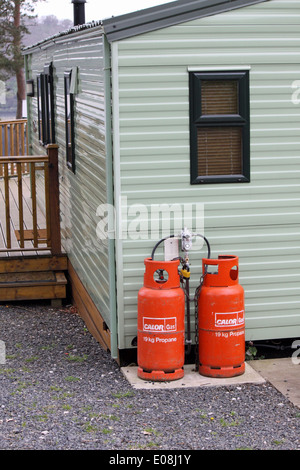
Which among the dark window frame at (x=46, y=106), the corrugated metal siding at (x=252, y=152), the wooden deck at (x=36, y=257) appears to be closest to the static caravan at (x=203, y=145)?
the corrugated metal siding at (x=252, y=152)

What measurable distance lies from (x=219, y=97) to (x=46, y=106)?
17.8 ft

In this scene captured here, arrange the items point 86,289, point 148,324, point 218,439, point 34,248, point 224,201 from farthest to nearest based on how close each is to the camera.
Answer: point 34,248 < point 86,289 < point 224,201 < point 148,324 < point 218,439

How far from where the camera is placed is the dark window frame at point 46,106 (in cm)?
1048

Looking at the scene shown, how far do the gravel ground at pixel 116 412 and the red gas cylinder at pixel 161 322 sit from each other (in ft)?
0.78

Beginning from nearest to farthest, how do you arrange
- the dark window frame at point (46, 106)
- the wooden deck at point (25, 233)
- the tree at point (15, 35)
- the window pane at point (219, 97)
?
1. the window pane at point (219, 97)
2. the wooden deck at point (25, 233)
3. the dark window frame at point (46, 106)
4. the tree at point (15, 35)

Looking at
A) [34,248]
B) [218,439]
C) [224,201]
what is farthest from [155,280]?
[34,248]

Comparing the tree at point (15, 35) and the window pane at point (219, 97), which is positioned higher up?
the tree at point (15, 35)

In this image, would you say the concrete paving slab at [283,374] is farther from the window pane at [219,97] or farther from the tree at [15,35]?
the tree at [15,35]

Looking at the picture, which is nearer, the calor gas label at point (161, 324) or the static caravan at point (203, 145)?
the calor gas label at point (161, 324)

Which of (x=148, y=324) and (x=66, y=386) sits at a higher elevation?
(x=148, y=324)

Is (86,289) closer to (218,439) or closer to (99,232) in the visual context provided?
(99,232)

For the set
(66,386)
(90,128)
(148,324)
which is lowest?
(66,386)

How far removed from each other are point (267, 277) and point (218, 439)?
6.18ft

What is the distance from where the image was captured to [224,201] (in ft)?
20.6
